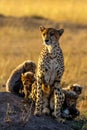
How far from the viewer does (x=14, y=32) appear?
2023 centimetres

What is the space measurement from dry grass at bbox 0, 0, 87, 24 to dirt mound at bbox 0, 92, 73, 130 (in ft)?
51.2

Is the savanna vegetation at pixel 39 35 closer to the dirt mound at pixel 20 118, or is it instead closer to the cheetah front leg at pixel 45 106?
the cheetah front leg at pixel 45 106

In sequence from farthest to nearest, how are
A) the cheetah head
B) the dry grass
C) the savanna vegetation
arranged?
the dry grass, the savanna vegetation, the cheetah head

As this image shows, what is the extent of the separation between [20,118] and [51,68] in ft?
2.60

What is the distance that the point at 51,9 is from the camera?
27297 mm

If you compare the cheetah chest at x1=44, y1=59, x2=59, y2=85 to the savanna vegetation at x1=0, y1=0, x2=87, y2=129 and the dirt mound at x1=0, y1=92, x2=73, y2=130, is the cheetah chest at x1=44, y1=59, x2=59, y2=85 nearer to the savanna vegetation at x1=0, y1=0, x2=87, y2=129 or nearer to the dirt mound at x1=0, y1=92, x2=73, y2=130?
the dirt mound at x1=0, y1=92, x2=73, y2=130

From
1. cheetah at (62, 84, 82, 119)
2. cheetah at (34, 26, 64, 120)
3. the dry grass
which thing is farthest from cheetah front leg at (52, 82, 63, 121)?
the dry grass

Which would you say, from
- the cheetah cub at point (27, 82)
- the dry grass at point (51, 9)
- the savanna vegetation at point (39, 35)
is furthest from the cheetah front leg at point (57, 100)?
the dry grass at point (51, 9)

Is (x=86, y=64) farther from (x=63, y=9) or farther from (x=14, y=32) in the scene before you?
(x=63, y=9)

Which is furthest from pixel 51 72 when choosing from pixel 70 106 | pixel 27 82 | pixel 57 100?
pixel 70 106

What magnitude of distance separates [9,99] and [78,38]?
1179cm

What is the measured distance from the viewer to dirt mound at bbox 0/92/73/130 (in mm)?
8203

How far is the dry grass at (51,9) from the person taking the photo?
2508cm

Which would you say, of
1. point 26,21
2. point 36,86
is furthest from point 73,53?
point 36,86
